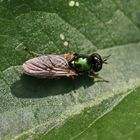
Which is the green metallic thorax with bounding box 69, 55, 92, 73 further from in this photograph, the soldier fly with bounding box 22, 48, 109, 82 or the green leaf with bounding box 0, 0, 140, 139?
the green leaf with bounding box 0, 0, 140, 139

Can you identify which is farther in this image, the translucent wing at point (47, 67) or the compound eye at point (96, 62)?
the compound eye at point (96, 62)

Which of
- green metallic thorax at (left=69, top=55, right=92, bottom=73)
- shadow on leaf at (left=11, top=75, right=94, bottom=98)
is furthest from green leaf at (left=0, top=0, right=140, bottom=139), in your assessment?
green metallic thorax at (left=69, top=55, right=92, bottom=73)

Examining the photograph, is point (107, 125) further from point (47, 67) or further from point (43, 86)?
point (47, 67)

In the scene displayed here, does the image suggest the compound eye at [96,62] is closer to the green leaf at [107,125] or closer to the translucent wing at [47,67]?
the translucent wing at [47,67]

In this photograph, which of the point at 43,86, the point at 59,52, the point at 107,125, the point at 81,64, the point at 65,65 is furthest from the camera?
the point at 81,64

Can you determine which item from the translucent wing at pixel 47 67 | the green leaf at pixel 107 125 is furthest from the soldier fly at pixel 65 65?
the green leaf at pixel 107 125

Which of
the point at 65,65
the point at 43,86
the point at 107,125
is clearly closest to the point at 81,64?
the point at 65,65

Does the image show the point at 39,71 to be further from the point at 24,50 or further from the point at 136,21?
the point at 136,21
